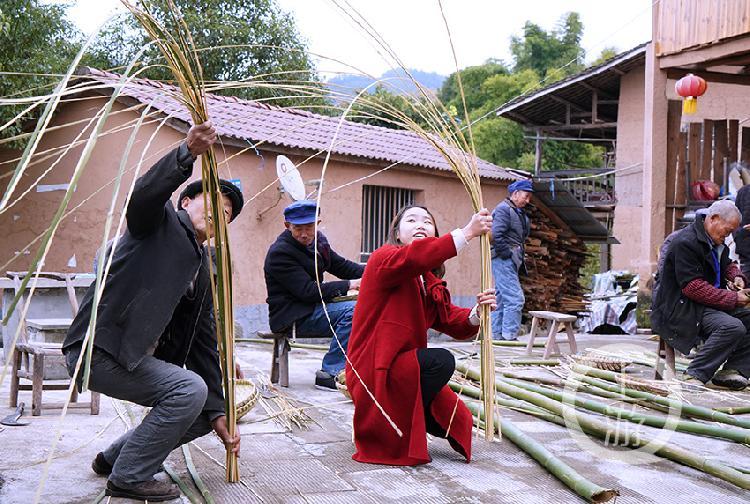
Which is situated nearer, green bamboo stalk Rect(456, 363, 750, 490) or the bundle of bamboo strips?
the bundle of bamboo strips

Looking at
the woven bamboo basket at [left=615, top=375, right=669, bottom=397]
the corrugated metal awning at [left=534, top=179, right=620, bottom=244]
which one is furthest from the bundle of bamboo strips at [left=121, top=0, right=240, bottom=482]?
the corrugated metal awning at [left=534, top=179, right=620, bottom=244]

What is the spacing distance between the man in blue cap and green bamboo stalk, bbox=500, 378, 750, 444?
3681mm

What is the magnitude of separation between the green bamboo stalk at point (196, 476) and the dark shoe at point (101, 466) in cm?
32

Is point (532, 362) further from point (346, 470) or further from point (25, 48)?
point (25, 48)

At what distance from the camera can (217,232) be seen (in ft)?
9.43

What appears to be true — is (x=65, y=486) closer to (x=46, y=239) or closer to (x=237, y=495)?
(x=237, y=495)

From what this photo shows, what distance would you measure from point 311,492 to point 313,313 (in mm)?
2513

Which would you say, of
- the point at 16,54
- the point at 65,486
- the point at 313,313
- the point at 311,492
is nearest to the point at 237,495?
the point at 311,492

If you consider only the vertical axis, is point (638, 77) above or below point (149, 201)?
above

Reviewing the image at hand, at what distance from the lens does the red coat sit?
11.8 feet

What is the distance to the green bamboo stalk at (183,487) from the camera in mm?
3061

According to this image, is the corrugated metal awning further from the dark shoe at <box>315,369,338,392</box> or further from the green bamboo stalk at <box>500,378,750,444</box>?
the green bamboo stalk at <box>500,378,750,444</box>

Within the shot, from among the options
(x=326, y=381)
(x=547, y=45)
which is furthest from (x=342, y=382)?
(x=547, y=45)

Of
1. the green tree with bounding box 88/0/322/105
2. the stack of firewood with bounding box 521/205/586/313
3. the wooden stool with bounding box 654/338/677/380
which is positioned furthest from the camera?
the green tree with bounding box 88/0/322/105
